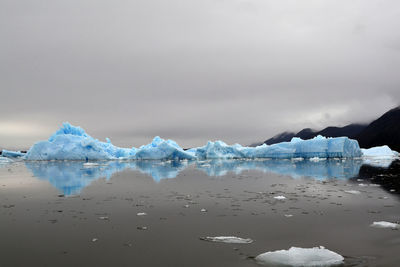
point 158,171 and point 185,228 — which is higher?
point 158,171

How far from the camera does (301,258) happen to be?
4.11 meters

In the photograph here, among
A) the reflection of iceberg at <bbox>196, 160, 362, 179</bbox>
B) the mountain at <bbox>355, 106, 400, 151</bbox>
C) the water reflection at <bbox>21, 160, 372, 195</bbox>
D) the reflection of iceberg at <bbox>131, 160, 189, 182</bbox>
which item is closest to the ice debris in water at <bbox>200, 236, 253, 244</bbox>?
the water reflection at <bbox>21, 160, 372, 195</bbox>

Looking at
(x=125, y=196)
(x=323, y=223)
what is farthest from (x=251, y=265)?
(x=125, y=196)

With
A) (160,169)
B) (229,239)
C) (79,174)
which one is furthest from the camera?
(160,169)

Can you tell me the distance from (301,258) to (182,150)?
38364 mm

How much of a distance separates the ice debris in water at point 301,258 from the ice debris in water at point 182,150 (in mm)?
35877

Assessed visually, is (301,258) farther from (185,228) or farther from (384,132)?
(384,132)

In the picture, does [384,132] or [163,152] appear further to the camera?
[384,132]

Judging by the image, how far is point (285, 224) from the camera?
6.32 meters

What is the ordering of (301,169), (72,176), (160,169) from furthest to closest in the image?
(160,169), (301,169), (72,176)

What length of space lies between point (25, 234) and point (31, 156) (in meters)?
44.3

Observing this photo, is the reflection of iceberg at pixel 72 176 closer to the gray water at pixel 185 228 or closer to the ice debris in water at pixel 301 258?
the gray water at pixel 185 228

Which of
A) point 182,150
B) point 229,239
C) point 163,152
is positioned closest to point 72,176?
point 229,239

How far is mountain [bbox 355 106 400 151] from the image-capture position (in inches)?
4727
